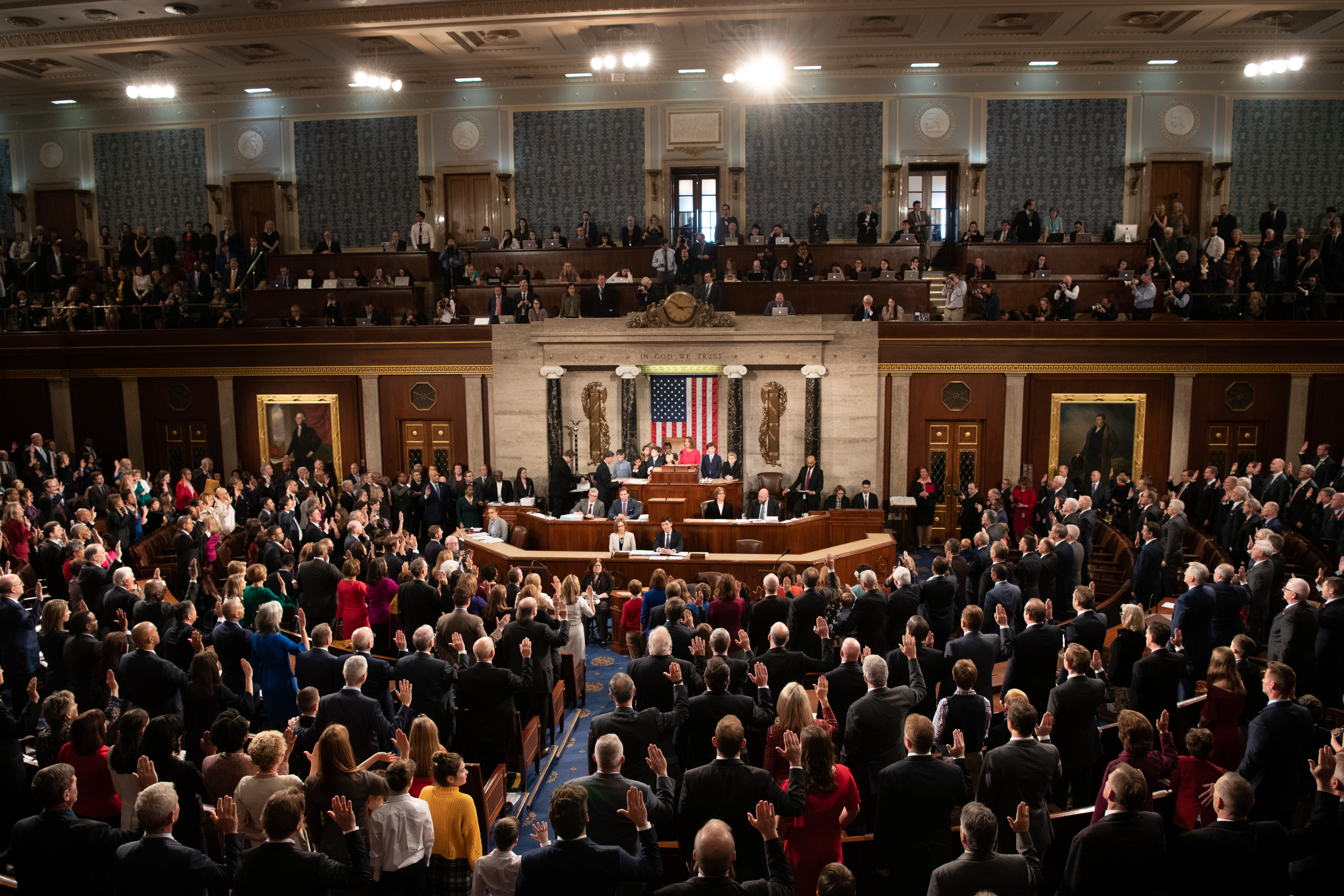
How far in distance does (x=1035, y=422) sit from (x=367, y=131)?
51.0 ft

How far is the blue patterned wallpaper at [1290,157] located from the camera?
18.7 meters

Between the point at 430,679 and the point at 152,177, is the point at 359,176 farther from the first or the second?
the point at 430,679

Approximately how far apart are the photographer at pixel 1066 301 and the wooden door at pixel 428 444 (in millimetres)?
11209

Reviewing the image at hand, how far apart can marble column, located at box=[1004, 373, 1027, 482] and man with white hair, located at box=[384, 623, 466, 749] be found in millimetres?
12110

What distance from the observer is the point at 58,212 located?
71.2ft

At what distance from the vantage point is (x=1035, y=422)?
16.0 meters

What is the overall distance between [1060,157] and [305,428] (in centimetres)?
1631

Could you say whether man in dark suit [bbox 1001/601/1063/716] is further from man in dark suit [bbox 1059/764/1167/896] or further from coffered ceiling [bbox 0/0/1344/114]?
coffered ceiling [bbox 0/0/1344/114]

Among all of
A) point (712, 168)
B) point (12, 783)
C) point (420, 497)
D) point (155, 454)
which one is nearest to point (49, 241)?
point (155, 454)

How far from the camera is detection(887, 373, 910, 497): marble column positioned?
16.2 meters

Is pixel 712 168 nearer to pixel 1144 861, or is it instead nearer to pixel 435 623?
pixel 435 623

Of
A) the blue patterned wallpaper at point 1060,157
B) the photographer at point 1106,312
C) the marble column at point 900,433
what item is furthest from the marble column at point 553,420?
the blue patterned wallpaper at point 1060,157

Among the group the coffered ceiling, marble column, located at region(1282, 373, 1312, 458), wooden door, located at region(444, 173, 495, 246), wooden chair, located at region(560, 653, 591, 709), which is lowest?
wooden chair, located at region(560, 653, 591, 709)

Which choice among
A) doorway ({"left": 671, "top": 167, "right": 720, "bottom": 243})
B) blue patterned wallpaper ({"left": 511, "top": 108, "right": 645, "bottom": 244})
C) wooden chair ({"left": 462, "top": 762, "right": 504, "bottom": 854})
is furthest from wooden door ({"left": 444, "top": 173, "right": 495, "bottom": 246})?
wooden chair ({"left": 462, "top": 762, "right": 504, "bottom": 854})
